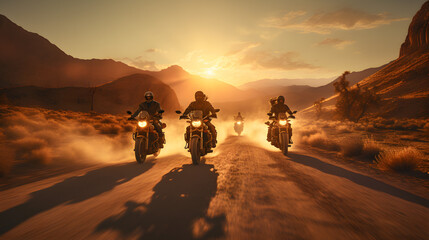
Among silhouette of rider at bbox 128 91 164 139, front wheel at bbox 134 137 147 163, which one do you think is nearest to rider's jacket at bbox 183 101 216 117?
silhouette of rider at bbox 128 91 164 139

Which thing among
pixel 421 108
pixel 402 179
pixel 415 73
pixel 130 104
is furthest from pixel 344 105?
pixel 130 104

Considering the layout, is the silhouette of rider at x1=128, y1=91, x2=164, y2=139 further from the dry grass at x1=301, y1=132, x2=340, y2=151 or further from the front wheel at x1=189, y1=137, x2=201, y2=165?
the dry grass at x1=301, y1=132, x2=340, y2=151

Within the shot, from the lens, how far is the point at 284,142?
8.91 metres

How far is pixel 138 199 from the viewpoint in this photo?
3340 millimetres

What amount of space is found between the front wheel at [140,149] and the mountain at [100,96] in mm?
65734

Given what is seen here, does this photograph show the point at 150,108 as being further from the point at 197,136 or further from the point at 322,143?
Result: the point at 322,143

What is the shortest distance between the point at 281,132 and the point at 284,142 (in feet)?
1.80

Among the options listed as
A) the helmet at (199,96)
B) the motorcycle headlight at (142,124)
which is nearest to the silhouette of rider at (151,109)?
the motorcycle headlight at (142,124)

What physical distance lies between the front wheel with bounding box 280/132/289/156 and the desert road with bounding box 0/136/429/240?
3887 mm

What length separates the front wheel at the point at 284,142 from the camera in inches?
347

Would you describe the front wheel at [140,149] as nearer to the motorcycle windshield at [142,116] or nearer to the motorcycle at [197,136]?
the motorcycle windshield at [142,116]

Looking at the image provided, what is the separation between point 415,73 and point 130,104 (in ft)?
280

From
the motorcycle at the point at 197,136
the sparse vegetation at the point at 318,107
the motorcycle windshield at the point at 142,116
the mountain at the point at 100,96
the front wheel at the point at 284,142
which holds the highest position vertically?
the mountain at the point at 100,96

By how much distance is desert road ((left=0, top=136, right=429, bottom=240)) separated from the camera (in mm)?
2268
